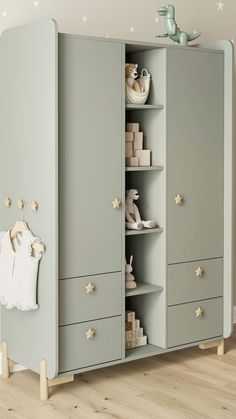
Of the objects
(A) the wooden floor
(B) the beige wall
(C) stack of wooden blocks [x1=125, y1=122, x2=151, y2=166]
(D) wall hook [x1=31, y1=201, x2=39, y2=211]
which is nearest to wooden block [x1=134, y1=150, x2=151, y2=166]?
(C) stack of wooden blocks [x1=125, y1=122, x2=151, y2=166]

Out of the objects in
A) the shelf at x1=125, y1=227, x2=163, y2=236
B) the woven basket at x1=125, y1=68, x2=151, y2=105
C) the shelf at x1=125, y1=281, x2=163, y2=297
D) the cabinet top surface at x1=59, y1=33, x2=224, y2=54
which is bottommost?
the shelf at x1=125, y1=281, x2=163, y2=297

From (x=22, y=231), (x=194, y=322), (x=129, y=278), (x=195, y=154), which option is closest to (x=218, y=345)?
(x=194, y=322)

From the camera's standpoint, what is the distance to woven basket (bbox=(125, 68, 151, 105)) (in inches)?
131

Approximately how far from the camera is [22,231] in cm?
319

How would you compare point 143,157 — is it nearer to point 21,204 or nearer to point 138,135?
point 138,135

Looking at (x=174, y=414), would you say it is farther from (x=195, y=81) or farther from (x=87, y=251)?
(x=195, y=81)

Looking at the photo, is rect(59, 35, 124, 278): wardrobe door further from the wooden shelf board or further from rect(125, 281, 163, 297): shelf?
the wooden shelf board

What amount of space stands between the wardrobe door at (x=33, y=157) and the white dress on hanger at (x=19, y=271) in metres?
0.04

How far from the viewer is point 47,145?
9.99 feet

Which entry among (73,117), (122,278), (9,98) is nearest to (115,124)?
(73,117)

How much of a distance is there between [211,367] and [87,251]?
35.1 inches

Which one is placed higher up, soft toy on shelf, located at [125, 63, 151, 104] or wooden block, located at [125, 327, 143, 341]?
soft toy on shelf, located at [125, 63, 151, 104]

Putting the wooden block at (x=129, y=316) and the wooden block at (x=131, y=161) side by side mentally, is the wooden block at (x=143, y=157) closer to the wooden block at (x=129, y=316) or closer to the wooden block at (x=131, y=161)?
the wooden block at (x=131, y=161)

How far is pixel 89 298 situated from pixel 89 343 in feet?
0.65
